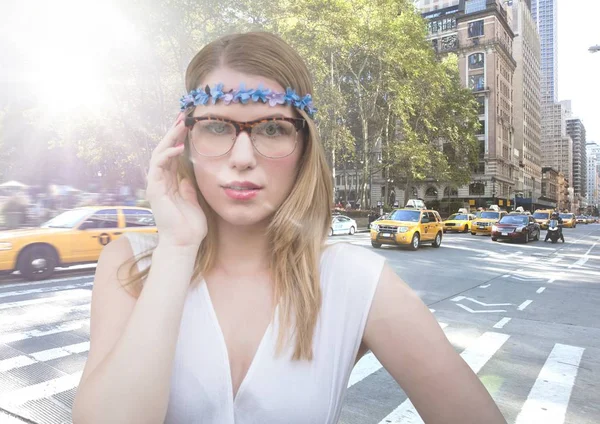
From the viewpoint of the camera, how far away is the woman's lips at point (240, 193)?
3.98 ft

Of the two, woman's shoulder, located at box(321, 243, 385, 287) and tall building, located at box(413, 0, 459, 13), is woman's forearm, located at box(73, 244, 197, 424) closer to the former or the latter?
woman's shoulder, located at box(321, 243, 385, 287)

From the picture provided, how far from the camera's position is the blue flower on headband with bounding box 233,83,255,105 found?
121 cm

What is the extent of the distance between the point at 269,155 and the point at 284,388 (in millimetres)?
627

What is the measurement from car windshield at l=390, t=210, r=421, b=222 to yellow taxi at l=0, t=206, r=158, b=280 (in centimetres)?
1089

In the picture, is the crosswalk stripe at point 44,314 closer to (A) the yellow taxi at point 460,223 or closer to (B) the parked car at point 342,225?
(B) the parked car at point 342,225

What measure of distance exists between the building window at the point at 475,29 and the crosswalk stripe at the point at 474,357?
69.8 meters

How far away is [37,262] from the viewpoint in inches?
381

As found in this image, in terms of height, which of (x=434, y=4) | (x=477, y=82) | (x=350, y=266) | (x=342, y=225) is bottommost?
(x=342, y=225)

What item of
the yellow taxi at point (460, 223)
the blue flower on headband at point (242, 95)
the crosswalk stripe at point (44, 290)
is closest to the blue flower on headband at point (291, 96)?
the blue flower on headband at point (242, 95)

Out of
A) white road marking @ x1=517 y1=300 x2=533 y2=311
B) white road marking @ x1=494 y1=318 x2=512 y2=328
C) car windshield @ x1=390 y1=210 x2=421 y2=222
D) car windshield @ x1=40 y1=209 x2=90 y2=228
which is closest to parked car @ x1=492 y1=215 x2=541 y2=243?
car windshield @ x1=390 y1=210 x2=421 y2=222

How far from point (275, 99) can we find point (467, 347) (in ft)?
15.7

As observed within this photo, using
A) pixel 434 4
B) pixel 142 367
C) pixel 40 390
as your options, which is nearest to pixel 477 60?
pixel 434 4

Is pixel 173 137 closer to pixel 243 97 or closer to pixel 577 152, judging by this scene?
pixel 243 97

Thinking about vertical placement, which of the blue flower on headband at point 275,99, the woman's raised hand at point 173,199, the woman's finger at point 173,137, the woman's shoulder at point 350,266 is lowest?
the woman's shoulder at point 350,266
